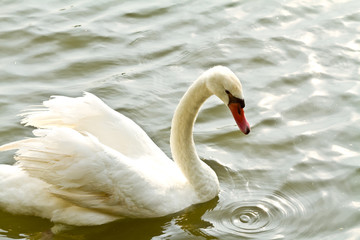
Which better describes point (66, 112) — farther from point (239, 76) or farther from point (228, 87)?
point (239, 76)

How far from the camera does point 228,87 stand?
24.5 ft

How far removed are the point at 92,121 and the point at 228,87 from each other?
1.50m

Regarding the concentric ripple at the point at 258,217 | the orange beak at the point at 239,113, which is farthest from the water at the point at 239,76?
the orange beak at the point at 239,113

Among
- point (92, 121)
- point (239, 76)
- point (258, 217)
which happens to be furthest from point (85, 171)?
point (239, 76)

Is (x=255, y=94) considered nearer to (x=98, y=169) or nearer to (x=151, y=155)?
(x=151, y=155)

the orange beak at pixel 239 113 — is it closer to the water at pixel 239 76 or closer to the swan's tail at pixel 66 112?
the water at pixel 239 76

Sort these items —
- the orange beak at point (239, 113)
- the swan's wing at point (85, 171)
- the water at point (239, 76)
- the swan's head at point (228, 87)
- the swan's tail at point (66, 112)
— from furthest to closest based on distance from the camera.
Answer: the water at point (239, 76)
the swan's tail at point (66, 112)
the orange beak at point (239, 113)
the swan's head at point (228, 87)
the swan's wing at point (85, 171)

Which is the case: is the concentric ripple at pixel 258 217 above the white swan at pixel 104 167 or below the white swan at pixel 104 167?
below

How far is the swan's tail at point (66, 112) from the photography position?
7820 millimetres

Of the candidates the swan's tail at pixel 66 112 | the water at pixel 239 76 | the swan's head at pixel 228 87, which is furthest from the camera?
the water at pixel 239 76

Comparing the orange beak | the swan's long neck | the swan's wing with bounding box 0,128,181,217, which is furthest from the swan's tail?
the orange beak

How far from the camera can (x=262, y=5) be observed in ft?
43.4

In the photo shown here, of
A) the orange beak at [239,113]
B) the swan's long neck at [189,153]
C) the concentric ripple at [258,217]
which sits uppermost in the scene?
the orange beak at [239,113]

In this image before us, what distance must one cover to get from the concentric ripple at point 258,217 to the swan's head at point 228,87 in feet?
3.34
